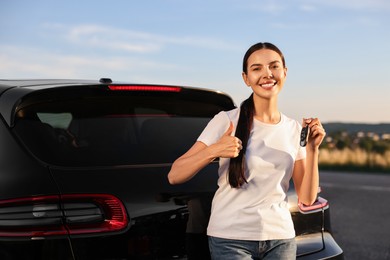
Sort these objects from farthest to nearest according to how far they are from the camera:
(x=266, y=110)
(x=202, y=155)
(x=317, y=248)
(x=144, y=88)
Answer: (x=144, y=88) < (x=317, y=248) < (x=266, y=110) < (x=202, y=155)

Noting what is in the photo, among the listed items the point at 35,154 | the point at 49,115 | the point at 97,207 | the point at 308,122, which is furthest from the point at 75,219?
the point at 308,122

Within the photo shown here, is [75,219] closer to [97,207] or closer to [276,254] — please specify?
[97,207]

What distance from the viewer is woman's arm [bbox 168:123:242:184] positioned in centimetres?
255

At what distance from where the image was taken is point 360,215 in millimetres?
9836

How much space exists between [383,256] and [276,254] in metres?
4.64

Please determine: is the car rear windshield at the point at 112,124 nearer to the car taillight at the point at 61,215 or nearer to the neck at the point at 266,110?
the car taillight at the point at 61,215

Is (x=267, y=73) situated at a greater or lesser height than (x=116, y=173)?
greater

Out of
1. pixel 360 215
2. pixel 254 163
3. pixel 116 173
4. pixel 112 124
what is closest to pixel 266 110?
pixel 254 163

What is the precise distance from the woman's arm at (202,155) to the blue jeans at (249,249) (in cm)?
32

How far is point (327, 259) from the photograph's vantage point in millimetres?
3336

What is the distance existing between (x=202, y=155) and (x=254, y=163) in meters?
0.26

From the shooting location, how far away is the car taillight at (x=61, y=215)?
2680mm

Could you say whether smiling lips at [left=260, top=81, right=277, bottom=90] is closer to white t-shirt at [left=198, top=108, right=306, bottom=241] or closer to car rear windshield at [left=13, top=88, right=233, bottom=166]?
white t-shirt at [left=198, top=108, right=306, bottom=241]

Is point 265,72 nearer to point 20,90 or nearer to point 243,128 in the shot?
point 243,128
